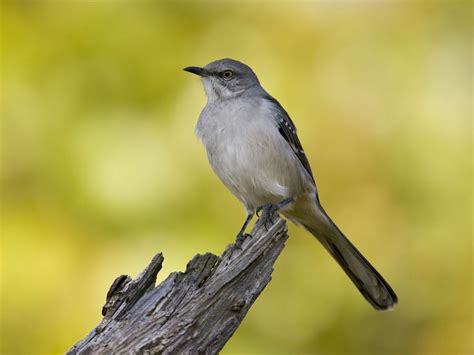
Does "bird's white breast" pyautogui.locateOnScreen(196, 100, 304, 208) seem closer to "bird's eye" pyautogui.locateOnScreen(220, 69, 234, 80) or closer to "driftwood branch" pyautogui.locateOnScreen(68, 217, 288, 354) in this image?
"bird's eye" pyautogui.locateOnScreen(220, 69, 234, 80)

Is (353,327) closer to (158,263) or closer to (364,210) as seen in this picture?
(364,210)

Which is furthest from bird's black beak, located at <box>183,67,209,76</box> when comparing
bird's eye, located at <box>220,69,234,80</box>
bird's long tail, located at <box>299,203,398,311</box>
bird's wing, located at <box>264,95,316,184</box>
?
bird's long tail, located at <box>299,203,398,311</box>

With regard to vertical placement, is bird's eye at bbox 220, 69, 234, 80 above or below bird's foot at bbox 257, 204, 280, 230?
above

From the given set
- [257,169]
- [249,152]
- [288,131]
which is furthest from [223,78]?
[257,169]

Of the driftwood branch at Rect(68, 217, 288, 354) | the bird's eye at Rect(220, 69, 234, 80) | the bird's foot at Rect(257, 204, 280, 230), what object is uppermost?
the bird's eye at Rect(220, 69, 234, 80)

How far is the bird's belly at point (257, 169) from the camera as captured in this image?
21.4 ft

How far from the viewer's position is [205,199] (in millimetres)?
7328

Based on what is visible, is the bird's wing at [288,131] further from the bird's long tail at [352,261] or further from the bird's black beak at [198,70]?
the bird's black beak at [198,70]

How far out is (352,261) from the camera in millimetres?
6926

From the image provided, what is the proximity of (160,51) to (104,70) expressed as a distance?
655 millimetres

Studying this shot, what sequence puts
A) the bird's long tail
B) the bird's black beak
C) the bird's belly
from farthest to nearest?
the bird's black beak → the bird's long tail → the bird's belly

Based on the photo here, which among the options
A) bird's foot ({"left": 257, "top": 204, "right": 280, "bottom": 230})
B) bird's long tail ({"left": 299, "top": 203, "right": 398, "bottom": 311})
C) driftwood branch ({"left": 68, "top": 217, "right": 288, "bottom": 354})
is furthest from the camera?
bird's long tail ({"left": 299, "top": 203, "right": 398, "bottom": 311})

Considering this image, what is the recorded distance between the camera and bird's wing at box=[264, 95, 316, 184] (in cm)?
689

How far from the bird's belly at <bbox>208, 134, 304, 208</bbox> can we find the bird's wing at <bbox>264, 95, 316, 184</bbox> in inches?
6.8
